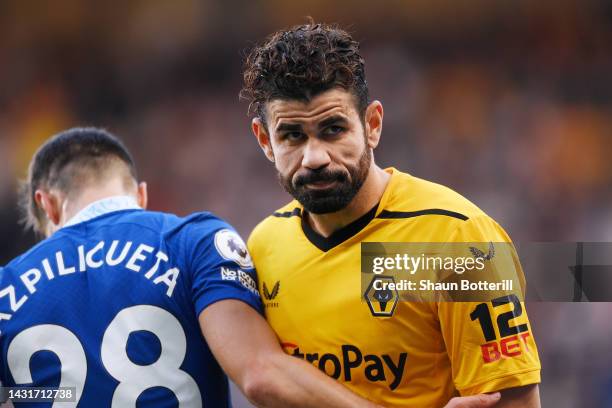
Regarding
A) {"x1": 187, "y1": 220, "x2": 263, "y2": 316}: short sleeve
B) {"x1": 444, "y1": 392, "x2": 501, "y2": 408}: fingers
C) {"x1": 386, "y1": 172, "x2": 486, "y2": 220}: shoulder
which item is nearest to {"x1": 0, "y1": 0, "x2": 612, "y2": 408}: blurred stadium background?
{"x1": 386, "y1": 172, "x2": 486, "y2": 220}: shoulder

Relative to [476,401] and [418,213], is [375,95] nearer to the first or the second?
[418,213]

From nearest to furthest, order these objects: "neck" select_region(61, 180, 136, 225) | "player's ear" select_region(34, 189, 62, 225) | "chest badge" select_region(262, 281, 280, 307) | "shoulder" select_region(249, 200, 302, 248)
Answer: "chest badge" select_region(262, 281, 280, 307)
"shoulder" select_region(249, 200, 302, 248)
"neck" select_region(61, 180, 136, 225)
"player's ear" select_region(34, 189, 62, 225)

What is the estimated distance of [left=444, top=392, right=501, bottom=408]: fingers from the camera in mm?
2338

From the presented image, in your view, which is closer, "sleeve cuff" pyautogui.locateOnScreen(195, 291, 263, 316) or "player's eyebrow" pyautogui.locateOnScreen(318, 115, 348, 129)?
"player's eyebrow" pyautogui.locateOnScreen(318, 115, 348, 129)

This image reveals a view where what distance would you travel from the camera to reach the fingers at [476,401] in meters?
2.34

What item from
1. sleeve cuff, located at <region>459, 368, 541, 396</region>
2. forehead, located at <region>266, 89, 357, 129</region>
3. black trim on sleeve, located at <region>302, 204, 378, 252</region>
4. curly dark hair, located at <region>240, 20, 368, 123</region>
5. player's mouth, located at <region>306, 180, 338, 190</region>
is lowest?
sleeve cuff, located at <region>459, 368, 541, 396</region>

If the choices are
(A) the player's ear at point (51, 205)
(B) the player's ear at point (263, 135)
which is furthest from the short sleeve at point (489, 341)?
(A) the player's ear at point (51, 205)

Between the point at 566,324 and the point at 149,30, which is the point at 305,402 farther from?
the point at 149,30

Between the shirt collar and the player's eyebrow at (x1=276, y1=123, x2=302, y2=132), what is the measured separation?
824 mm

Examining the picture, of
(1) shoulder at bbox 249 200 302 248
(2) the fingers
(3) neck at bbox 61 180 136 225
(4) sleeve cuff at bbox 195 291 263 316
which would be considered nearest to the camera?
(2) the fingers

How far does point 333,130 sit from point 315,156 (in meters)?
0.12

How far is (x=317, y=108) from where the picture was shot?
8.57 ft

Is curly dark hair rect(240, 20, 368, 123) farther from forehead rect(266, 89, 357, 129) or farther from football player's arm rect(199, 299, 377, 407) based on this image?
football player's arm rect(199, 299, 377, 407)

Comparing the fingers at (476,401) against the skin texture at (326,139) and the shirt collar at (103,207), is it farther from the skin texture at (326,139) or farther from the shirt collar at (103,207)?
the shirt collar at (103,207)
